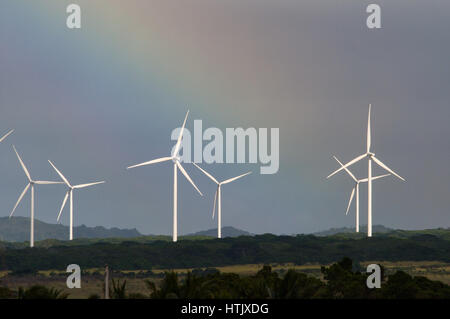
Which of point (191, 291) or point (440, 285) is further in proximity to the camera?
point (440, 285)

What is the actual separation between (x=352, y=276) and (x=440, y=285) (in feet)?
35.6

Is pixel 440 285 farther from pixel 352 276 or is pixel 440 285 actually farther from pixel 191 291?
pixel 191 291

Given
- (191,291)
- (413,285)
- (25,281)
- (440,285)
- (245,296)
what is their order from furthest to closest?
(25,281)
(440,285)
(413,285)
(245,296)
(191,291)

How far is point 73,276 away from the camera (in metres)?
188

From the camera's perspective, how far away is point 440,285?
117 m
